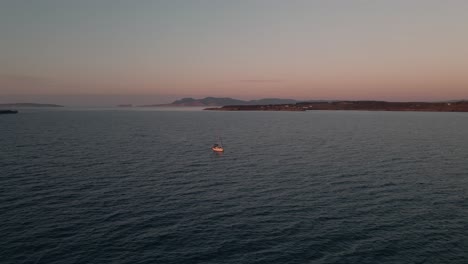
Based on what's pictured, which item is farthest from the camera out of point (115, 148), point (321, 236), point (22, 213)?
point (115, 148)

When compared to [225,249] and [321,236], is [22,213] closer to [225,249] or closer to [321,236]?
[225,249]

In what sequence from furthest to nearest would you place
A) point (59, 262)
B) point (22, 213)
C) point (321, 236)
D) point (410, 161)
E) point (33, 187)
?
point (410, 161) < point (33, 187) < point (22, 213) < point (321, 236) < point (59, 262)

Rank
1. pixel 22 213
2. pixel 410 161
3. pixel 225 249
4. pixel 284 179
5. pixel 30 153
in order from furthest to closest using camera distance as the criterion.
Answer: pixel 30 153
pixel 410 161
pixel 284 179
pixel 22 213
pixel 225 249

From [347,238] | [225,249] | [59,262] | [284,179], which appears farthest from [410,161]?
[59,262]

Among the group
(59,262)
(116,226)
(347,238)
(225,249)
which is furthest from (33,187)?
(347,238)

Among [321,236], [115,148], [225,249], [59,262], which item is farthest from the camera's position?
[115,148]

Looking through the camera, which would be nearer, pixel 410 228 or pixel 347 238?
pixel 347 238

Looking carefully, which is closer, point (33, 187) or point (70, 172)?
point (33, 187)

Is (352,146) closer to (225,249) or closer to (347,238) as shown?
(347,238)
